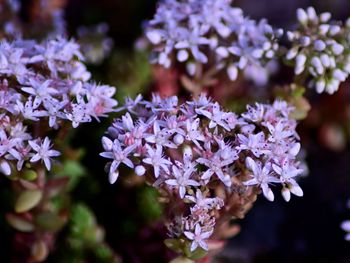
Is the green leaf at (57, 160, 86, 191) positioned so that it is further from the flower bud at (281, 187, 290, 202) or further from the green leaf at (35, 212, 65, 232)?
the flower bud at (281, 187, 290, 202)

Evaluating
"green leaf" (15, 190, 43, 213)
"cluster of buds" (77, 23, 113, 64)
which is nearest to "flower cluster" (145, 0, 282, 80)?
"cluster of buds" (77, 23, 113, 64)

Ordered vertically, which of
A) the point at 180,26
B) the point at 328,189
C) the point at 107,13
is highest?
the point at 107,13

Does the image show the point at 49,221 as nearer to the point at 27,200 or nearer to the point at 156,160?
the point at 27,200

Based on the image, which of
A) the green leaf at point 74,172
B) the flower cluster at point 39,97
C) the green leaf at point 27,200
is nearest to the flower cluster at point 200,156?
the flower cluster at point 39,97

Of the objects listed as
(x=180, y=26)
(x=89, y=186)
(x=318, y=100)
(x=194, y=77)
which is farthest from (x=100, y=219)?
(x=318, y=100)

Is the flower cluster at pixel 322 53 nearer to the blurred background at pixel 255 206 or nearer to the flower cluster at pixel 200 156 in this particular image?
the flower cluster at pixel 200 156

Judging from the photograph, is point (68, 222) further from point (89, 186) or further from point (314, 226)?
point (314, 226)
